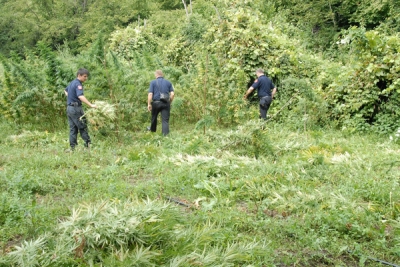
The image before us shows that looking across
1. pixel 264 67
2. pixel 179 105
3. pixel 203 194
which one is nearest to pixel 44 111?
pixel 179 105

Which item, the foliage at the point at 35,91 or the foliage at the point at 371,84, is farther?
the foliage at the point at 35,91

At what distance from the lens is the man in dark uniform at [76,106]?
7.85 metres

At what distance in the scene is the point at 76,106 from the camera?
802 centimetres

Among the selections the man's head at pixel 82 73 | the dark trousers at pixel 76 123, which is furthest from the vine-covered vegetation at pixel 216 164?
the man's head at pixel 82 73

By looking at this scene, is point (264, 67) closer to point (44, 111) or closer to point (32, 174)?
point (44, 111)

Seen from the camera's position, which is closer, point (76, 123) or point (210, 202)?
point (210, 202)

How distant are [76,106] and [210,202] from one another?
437 cm

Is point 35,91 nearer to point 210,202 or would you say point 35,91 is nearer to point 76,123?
point 76,123

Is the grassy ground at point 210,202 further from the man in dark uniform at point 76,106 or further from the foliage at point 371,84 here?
the foliage at point 371,84

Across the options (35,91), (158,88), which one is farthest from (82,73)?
(35,91)

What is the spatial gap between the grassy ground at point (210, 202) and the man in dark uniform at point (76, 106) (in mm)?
383

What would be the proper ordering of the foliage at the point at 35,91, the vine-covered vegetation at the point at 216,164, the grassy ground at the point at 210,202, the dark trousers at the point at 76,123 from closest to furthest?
the grassy ground at the point at 210,202 < the vine-covered vegetation at the point at 216,164 < the dark trousers at the point at 76,123 < the foliage at the point at 35,91

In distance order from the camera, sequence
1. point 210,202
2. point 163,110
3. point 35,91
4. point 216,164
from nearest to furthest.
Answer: point 210,202 → point 216,164 → point 163,110 → point 35,91

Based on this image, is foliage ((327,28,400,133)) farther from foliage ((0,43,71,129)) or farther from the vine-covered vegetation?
foliage ((0,43,71,129))
